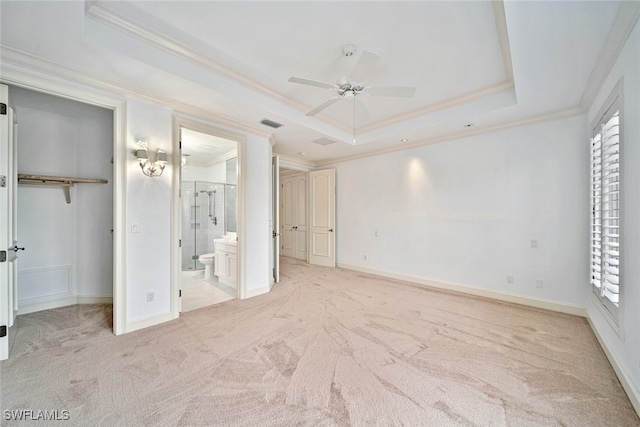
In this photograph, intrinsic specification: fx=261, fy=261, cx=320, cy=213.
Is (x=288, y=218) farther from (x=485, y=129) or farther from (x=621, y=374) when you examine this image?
(x=621, y=374)

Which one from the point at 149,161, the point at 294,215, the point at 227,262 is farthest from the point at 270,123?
the point at 294,215

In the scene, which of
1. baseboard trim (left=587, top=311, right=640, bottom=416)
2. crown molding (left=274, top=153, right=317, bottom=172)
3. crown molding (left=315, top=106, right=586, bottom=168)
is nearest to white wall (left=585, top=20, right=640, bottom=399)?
baseboard trim (left=587, top=311, right=640, bottom=416)

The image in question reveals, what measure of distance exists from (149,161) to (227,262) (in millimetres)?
2198

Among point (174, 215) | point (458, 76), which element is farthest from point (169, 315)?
point (458, 76)

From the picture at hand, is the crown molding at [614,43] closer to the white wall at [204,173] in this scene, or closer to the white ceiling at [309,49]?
the white ceiling at [309,49]

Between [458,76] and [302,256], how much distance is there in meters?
5.40

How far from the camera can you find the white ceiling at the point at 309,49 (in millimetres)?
1938

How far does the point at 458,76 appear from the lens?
2.93 meters

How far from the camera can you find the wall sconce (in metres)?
2.86

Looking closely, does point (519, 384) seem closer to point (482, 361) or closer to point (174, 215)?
point (482, 361)

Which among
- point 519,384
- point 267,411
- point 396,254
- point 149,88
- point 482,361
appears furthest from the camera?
point 396,254

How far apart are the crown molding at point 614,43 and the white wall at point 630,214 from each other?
0.20ft

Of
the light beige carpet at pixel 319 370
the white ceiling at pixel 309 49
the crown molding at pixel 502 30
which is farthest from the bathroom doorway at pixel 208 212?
the crown molding at pixel 502 30

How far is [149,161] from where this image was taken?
2.94m
